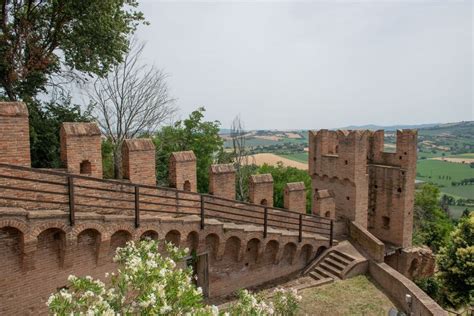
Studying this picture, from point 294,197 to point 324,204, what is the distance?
1.81 m

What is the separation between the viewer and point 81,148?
341 inches

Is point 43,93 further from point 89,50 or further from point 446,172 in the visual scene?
point 446,172

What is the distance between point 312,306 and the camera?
35.5 feet

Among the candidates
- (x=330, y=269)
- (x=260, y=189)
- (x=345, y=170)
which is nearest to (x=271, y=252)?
(x=330, y=269)

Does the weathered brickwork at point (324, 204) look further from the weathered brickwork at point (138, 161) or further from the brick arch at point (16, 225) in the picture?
the brick arch at point (16, 225)

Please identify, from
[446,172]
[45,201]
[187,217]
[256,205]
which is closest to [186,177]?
[187,217]

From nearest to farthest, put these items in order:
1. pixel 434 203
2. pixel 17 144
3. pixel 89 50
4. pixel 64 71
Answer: pixel 17 144 < pixel 89 50 < pixel 64 71 < pixel 434 203

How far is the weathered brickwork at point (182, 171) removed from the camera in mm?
10562

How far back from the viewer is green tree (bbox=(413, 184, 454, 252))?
34531 mm

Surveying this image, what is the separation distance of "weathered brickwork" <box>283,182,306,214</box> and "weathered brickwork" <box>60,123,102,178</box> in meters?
6.97

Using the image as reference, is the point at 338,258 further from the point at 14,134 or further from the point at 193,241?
the point at 14,134

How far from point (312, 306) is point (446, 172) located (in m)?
107

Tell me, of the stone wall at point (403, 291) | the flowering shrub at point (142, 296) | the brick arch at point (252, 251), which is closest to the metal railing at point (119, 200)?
the brick arch at point (252, 251)

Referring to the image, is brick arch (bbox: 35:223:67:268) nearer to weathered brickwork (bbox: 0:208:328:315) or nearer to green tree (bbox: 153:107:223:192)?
weathered brickwork (bbox: 0:208:328:315)
